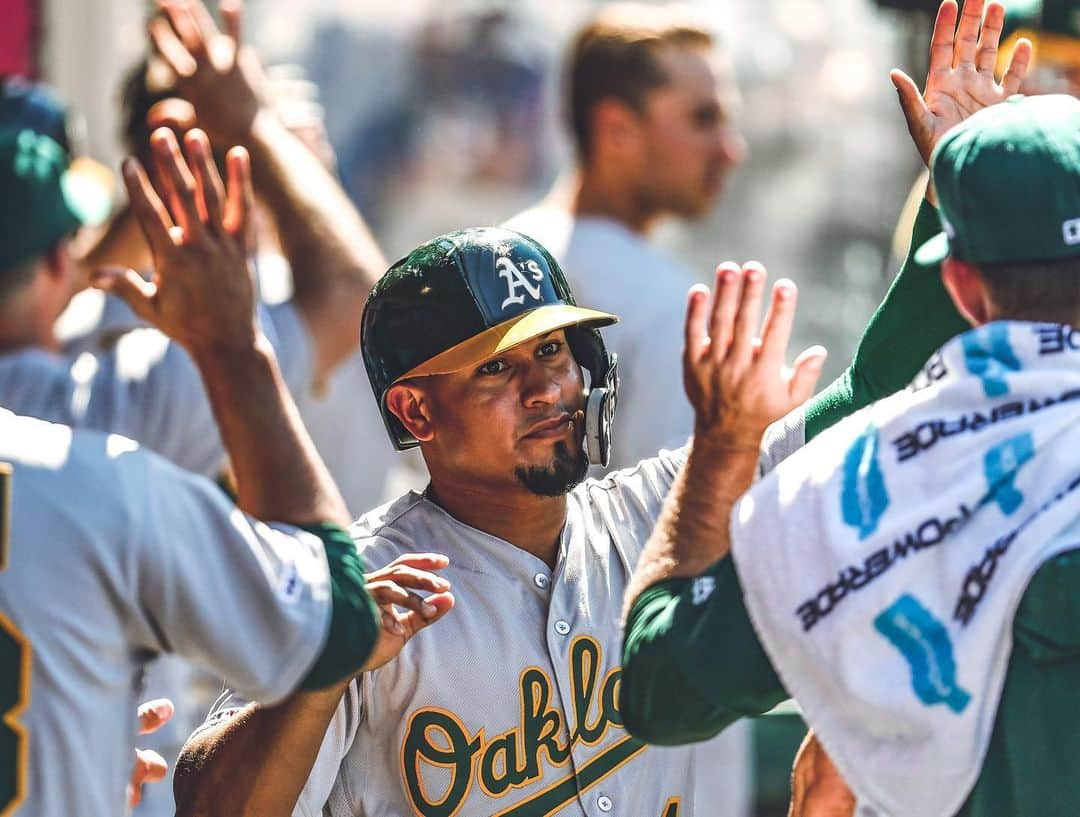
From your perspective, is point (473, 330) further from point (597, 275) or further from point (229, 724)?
point (597, 275)

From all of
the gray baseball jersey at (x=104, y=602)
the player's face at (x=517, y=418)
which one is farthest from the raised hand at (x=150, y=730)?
the player's face at (x=517, y=418)

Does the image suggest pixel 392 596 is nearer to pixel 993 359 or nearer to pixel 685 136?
pixel 993 359

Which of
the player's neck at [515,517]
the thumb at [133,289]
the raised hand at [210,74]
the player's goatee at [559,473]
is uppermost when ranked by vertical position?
the raised hand at [210,74]

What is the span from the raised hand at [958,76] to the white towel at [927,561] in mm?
762

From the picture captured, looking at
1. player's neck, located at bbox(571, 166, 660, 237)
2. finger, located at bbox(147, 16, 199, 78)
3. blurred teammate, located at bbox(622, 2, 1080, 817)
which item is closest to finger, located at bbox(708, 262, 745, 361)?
blurred teammate, located at bbox(622, 2, 1080, 817)

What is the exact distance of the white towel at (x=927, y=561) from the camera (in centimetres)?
221

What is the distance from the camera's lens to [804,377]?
8.36 ft

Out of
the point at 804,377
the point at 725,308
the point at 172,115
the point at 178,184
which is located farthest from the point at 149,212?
the point at 172,115

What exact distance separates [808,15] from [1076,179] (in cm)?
753

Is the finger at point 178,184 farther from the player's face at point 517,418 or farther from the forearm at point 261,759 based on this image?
the forearm at point 261,759

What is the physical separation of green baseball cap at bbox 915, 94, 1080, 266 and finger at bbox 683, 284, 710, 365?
363 mm

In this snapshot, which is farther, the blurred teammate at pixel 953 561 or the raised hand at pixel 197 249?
the raised hand at pixel 197 249

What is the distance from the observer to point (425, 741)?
2951 millimetres

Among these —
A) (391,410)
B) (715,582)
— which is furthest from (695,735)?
(391,410)
